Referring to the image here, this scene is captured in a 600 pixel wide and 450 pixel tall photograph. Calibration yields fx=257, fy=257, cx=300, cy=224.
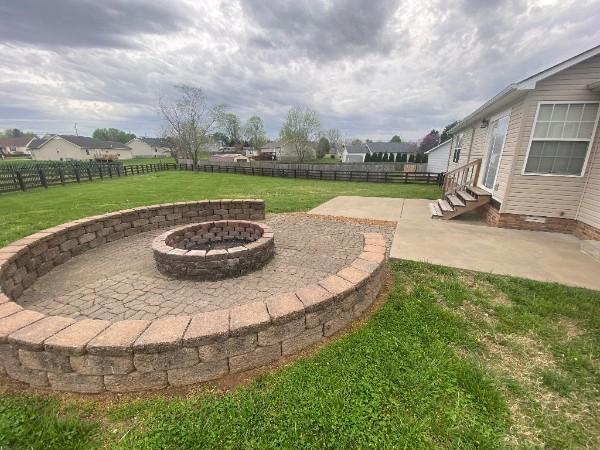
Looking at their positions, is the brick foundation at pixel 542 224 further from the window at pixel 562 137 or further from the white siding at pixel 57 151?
the white siding at pixel 57 151

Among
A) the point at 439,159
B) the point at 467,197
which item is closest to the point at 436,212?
the point at 467,197

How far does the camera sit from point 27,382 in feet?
6.96

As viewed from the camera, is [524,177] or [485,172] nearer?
[524,177]

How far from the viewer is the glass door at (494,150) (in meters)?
7.00

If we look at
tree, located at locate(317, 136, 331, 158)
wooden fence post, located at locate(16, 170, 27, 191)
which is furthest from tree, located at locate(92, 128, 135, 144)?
wooden fence post, located at locate(16, 170, 27, 191)

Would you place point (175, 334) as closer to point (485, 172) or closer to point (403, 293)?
point (403, 293)

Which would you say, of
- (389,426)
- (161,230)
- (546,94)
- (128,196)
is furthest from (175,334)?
(128,196)

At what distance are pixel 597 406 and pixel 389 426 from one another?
1.66 metres

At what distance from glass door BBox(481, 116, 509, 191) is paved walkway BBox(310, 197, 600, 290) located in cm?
130

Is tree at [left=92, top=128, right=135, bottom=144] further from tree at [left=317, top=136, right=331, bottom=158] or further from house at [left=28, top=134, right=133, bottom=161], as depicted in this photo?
tree at [left=317, top=136, right=331, bottom=158]

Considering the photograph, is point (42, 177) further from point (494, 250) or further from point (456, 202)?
point (494, 250)

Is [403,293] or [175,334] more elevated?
[175,334]

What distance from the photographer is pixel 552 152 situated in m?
5.86

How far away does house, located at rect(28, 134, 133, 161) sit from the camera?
45750 millimetres
